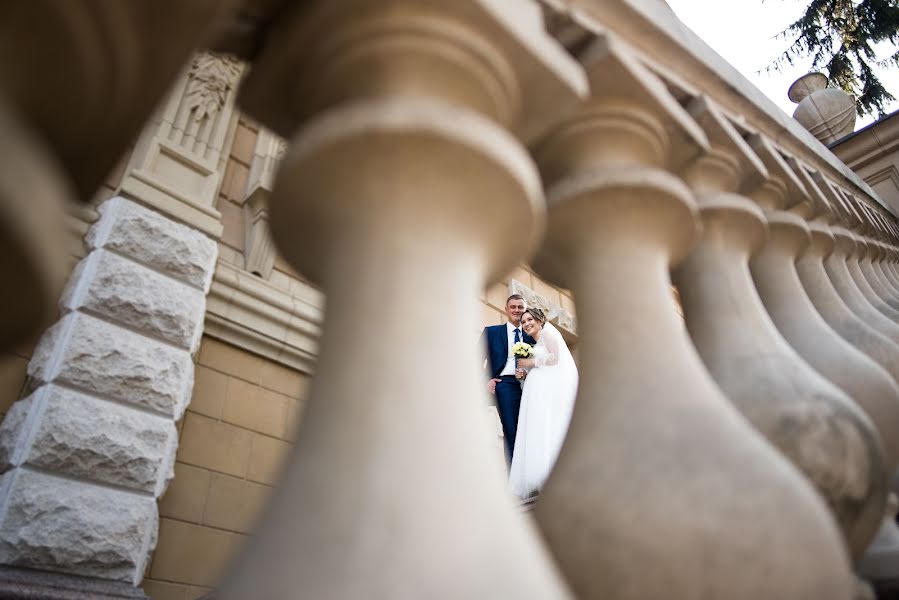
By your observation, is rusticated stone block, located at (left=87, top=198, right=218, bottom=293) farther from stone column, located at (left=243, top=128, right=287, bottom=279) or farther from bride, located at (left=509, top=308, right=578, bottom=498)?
bride, located at (left=509, top=308, right=578, bottom=498)

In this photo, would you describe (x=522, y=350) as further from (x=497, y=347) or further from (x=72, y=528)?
(x=72, y=528)

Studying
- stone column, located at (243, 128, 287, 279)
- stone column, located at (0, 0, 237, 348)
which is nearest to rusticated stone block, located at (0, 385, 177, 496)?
stone column, located at (243, 128, 287, 279)

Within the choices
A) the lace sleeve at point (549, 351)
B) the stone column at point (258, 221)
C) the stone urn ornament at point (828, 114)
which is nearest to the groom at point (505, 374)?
the lace sleeve at point (549, 351)

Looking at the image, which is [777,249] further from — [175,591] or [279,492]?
[175,591]

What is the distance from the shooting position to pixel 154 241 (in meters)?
2.88

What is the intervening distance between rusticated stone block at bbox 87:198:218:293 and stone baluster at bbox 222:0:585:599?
2478mm

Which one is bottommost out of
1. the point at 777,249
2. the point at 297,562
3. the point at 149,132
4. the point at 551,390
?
the point at 297,562

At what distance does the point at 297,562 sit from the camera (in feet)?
1.10

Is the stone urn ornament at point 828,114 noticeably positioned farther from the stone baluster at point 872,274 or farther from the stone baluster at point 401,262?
the stone baluster at point 401,262

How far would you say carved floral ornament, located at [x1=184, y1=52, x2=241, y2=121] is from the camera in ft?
12.0

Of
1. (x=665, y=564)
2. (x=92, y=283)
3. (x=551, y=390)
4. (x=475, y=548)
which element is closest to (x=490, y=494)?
(x=475, y=548)

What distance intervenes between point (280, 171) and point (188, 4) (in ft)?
0.40

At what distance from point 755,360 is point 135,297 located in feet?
8.39

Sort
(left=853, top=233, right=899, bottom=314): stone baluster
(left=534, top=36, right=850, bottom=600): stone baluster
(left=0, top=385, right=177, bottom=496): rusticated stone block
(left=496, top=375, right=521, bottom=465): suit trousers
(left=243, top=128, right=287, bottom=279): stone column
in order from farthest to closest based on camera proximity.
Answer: (left=496, top=375, right=521, bottom=465): suit trousers < (left=243, top=128, right=287, bottom=279): stone column < (left=0, top=385, right=177, bottom=496): rusticated stone block < (left=853, top=233, right=899, bottom=314): stone baluster < (left=534, top=36, right=850, bottom=600): stone baluster
